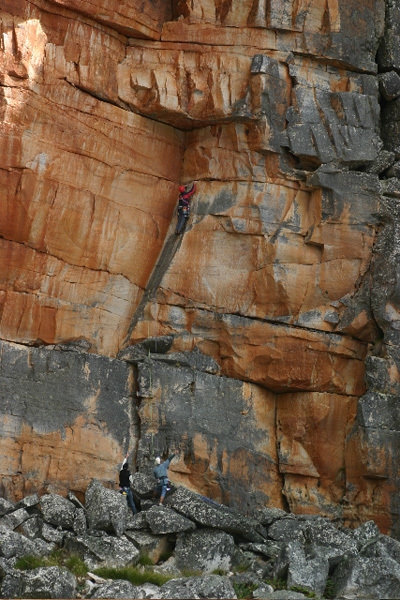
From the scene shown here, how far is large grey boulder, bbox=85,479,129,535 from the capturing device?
28453 millimetres

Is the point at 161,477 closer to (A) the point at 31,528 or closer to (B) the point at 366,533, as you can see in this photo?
(A) the point at 31,528

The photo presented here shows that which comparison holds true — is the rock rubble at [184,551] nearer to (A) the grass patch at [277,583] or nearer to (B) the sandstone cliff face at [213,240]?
(A) the grass patch at [277,583]

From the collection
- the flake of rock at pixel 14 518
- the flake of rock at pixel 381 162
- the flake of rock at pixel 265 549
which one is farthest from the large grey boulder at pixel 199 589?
the flake of rock at pixel 381 162

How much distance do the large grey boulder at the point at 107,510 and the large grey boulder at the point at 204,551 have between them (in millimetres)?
1371

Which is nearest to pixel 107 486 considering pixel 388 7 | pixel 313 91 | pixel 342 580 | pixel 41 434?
pixel 41 434

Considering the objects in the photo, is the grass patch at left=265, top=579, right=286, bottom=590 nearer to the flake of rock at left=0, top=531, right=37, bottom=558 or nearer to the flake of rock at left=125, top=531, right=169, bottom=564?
the flake of rock at left=125, top=531, right=169, bottom=564

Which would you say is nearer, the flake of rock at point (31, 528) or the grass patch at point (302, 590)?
the grass patch at point (302, 590)

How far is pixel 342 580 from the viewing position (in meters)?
27.6

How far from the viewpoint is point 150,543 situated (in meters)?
28.3

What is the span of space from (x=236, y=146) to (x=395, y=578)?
12360 millimetres

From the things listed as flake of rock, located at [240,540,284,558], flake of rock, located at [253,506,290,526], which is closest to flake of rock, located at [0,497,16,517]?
flake of rock, located at [240,540,284,558]

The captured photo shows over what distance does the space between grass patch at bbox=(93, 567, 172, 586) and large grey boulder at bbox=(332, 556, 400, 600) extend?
3.73m

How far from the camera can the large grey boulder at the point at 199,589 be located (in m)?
25.9

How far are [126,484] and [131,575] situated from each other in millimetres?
3552
